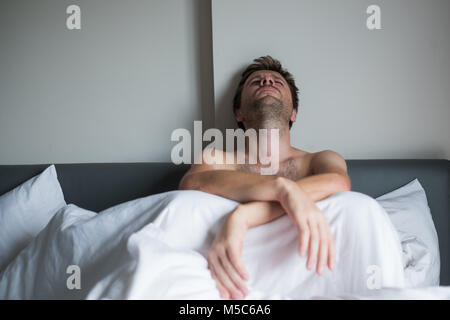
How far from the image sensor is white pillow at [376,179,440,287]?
1271mm

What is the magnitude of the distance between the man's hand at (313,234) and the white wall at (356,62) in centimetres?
89

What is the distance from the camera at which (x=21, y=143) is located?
6.73 feet

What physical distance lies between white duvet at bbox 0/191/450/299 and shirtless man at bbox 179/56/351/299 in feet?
0.14

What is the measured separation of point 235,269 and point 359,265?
30 centimetres

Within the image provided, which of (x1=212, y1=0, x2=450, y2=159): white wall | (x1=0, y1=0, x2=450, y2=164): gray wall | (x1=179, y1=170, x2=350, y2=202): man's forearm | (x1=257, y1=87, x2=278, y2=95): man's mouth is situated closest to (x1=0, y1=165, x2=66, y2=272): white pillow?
(x1=0, y1=0, x2=450, y2=164): gray wall

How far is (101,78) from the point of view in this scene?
1.97 meters

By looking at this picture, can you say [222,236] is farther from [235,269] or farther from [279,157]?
[279,157]

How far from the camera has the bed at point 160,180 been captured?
1.62m

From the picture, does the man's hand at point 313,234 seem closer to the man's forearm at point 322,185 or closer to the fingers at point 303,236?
the fingers at point 303,236

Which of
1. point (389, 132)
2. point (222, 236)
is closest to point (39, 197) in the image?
point (222, 236)

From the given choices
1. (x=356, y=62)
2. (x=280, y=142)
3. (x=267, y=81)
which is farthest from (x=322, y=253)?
(x=356, y=62)

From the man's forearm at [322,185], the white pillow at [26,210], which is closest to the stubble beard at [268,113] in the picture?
the man's forearm at [322,185]

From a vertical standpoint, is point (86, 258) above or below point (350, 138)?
below

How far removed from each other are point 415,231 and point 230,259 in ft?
2.71
